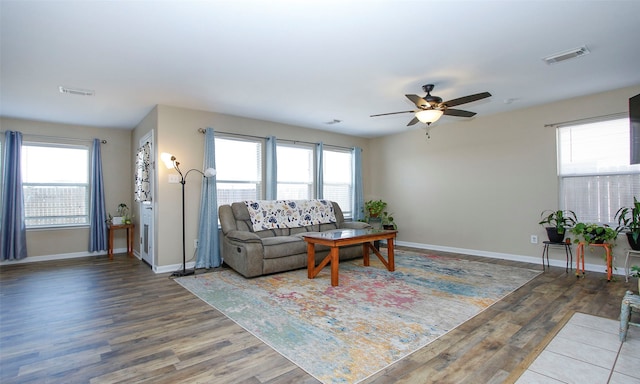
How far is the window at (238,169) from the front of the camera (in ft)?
17.2

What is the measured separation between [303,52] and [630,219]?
15.3 ft

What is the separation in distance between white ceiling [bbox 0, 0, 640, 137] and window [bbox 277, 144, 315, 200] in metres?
1.38

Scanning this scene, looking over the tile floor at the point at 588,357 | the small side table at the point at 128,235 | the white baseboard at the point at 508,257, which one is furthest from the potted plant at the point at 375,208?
the small side table at the point at 128,235

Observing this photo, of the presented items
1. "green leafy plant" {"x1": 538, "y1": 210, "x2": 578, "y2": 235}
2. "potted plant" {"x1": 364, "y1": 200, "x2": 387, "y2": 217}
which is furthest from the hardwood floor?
"potted plant" {"x1": 364, "y1": 200, "x2": 387, "y2": 217}

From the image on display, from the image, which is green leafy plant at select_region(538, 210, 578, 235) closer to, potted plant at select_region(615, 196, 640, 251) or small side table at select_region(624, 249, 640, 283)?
potted plant at select_region(615, 196, 640, 251)

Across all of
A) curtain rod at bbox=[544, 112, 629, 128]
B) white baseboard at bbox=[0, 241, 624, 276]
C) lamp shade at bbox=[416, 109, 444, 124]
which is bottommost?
white baseboard at bbox=[0, 241, 624, 276]

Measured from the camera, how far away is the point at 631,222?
394cm

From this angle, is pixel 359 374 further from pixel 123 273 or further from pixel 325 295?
pixel 123 273

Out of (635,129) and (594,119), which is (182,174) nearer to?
(635,129)

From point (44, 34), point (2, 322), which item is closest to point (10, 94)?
point (44, 34)

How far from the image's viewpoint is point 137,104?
183 inches

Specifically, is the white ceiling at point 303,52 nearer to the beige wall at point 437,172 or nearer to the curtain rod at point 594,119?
the curtain rod at point 594,119

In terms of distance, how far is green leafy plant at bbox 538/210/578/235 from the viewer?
445 cm

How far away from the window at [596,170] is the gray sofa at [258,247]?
10.9 ft
